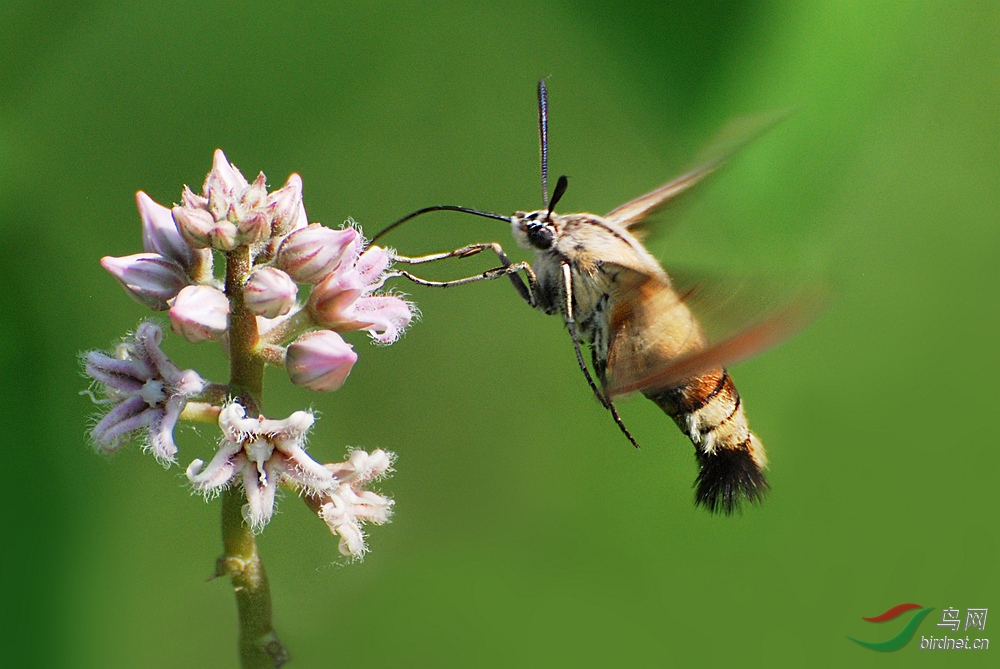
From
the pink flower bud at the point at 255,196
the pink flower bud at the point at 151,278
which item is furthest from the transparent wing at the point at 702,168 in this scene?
the pink flower bud at the point at 151,278

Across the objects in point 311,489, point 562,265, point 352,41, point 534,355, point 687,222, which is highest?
point 352,41

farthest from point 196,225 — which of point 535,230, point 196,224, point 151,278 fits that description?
point 535,230

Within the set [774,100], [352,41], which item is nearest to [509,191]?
[352,41]

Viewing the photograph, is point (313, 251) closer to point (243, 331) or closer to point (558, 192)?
point (243, 331)

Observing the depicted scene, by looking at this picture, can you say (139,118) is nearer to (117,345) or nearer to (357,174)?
(357,174)

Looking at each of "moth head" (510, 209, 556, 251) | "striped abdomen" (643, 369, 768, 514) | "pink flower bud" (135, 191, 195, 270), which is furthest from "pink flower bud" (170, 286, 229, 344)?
"striped abdomen" (643, 369, 768, 514)

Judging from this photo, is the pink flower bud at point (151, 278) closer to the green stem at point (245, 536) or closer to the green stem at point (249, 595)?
the green stem at point (245, 536)

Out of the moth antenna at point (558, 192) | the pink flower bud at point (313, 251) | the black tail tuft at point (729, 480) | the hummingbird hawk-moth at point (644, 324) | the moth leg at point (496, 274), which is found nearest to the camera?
the pink flower bud at point (313, 251)
